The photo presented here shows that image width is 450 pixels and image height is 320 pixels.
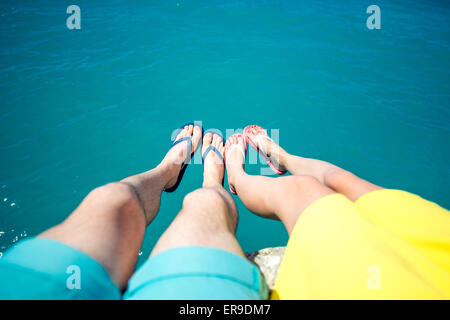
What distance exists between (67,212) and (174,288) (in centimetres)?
186

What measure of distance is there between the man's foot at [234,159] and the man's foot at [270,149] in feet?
0.47

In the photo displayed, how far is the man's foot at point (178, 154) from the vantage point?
2115 mm

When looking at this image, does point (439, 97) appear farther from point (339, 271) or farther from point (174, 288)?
point (174, 288)

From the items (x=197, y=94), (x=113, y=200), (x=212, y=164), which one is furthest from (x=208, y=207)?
(x=197, y=94)

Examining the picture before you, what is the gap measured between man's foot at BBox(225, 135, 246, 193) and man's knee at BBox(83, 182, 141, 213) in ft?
3.54

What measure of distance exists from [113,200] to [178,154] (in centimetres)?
131

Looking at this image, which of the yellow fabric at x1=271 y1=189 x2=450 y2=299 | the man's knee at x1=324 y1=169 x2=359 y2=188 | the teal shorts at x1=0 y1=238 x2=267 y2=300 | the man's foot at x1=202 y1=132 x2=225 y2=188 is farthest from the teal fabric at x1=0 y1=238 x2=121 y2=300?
the man's knee at x1=324 y1=169 x2=359 y2=188

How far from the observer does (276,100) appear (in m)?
2.96

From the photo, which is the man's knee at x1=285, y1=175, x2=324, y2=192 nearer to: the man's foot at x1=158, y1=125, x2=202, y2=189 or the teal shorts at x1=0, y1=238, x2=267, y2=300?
the teal shorts at x1=0, y1=238, x2=267, y2=300

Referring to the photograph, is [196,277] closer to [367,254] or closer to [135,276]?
[135,276]

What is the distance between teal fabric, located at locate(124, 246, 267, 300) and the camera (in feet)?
2.12

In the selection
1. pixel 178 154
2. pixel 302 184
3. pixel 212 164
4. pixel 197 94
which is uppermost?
pixel 197 94

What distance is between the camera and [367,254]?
0.69m

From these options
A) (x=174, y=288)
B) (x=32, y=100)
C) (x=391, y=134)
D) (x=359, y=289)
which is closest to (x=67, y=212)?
(x=32, y=100)
